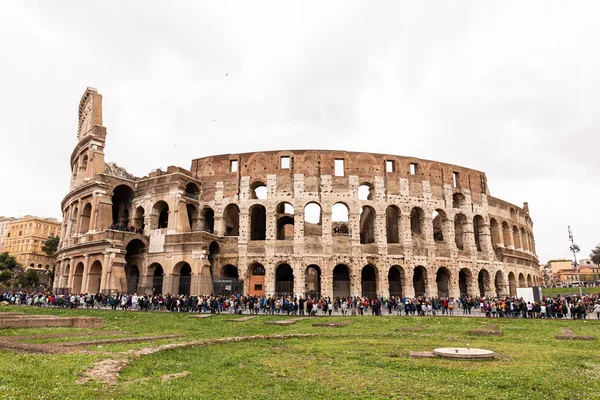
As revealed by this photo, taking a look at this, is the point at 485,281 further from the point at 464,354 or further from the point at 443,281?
the point at 464,354

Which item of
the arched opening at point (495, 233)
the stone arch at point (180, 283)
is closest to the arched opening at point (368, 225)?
the arched opening at point (495, 233)

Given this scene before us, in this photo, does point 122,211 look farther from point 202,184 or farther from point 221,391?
point 221,391

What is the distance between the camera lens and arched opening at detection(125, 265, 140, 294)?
32875mm

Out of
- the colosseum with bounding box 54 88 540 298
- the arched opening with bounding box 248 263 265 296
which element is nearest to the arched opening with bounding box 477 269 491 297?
the colosseum with bounding box 54 88 540 298

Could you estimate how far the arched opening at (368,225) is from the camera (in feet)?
114

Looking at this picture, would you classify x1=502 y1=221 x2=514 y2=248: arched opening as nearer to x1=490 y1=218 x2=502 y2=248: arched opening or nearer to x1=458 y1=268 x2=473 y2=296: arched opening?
x1=490 y1=218 x2=502 y2=248: arched opening

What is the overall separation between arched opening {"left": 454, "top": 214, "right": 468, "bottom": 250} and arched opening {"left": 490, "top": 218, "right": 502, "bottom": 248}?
3951mm

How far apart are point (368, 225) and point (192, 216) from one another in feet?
52.0

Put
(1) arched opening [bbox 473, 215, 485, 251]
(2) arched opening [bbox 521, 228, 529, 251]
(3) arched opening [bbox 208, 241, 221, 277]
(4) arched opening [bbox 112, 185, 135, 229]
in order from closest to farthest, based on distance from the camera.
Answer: (3) arched opening [bbox 208, 241, 221, 277]
(4) arched opening [bbox 112, 185, 135, 229]
(1) arched opening [bbox 473, 215, 485, 251]
(2) arched opening [bbox 521, 228, 529, 251]

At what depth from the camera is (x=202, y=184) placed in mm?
35125

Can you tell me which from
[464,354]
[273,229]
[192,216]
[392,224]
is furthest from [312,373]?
[392,224]

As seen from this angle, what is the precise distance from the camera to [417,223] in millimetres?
36969

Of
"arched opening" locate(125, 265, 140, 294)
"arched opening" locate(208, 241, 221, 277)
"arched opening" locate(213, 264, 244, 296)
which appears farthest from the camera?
"arched opening" locate(125, 265, 140, 294)

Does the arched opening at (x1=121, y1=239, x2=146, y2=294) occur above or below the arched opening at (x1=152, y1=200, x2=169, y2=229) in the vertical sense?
below
